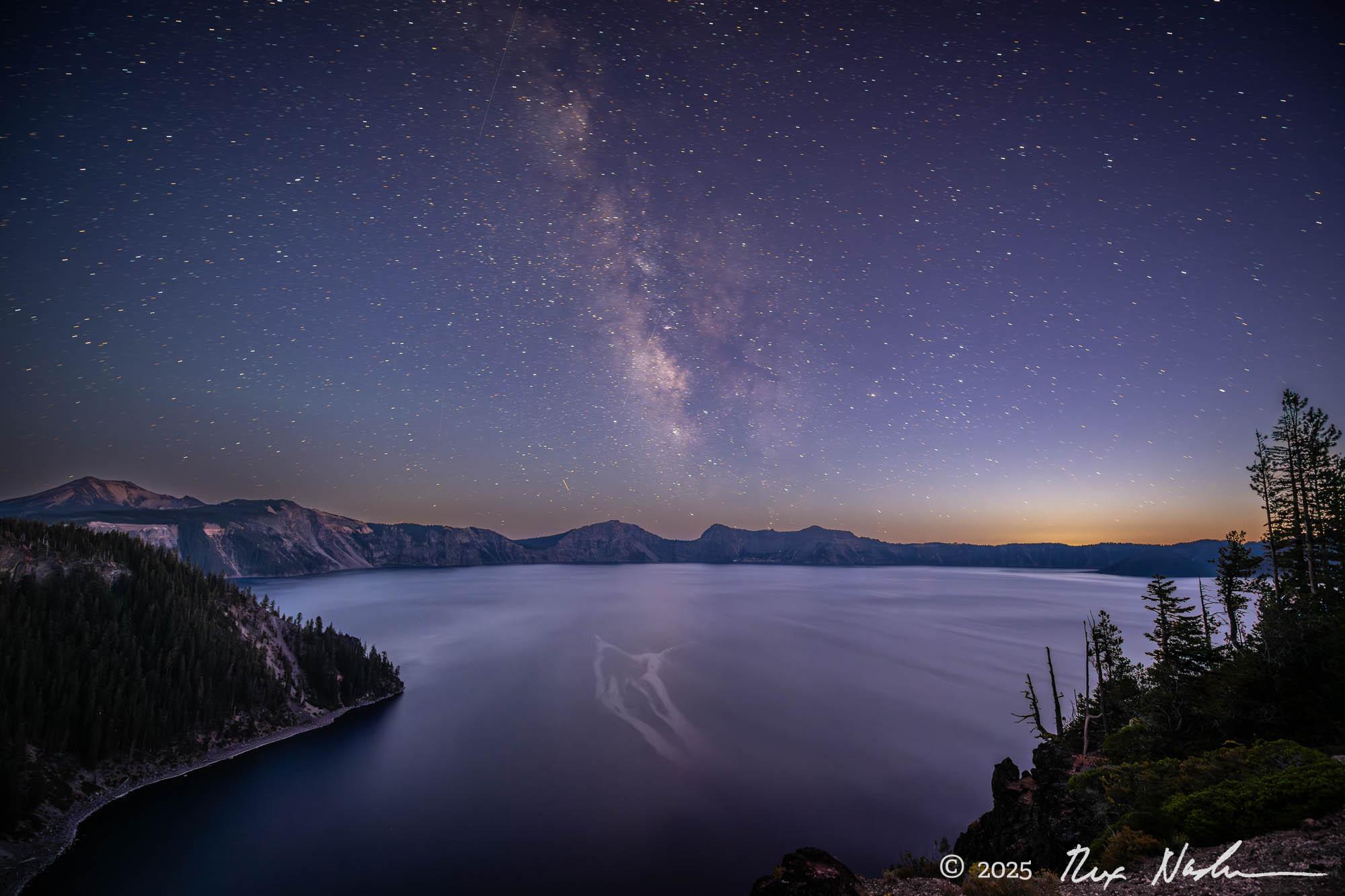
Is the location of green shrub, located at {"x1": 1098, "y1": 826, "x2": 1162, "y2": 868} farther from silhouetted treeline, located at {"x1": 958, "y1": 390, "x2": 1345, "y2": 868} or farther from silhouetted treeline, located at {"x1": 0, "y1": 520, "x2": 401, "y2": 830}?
silhouetted treeline, located at {"x1": 0, "y1": 520, "x2": 401, "y2": 830}

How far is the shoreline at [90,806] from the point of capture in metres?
42.2

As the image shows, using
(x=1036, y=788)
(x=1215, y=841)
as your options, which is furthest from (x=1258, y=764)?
(x=1036, y=788)

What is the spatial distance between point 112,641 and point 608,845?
85566 mm

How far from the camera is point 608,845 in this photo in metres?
42.8

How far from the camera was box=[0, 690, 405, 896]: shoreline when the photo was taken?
138 feet

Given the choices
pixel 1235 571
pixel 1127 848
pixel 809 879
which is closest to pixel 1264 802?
pixel 1127 848

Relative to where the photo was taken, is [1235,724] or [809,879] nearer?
[809,879]

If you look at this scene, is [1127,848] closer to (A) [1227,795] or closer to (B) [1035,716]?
(A) [1227,795]

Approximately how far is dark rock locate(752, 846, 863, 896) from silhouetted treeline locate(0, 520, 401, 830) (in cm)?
7552

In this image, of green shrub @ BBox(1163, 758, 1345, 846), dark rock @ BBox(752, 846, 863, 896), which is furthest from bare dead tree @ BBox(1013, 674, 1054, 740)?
dark rock @ BBox(752, 846, 863, 896)

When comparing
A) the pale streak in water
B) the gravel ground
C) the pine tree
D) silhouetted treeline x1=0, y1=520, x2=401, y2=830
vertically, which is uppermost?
the gravel ground

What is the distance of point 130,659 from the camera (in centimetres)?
7181
